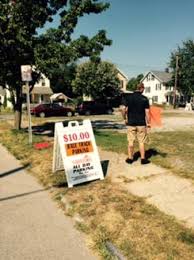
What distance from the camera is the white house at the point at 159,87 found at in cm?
8575

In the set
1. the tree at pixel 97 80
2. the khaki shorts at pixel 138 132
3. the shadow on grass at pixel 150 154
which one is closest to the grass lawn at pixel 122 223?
the khaki shorts at pixel 138 132

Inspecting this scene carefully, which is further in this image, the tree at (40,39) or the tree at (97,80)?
the tree at (97,80)

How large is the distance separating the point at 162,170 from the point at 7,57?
10156 millimetres

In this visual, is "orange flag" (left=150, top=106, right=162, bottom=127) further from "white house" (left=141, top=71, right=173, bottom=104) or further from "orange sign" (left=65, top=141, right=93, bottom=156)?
"white house" (left=141, top=71, right=173, bottom=104)

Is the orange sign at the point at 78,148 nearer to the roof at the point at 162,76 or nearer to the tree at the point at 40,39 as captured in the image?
the tree at the point at 40,39

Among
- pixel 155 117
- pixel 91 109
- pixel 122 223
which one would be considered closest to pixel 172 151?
pixel 155 117

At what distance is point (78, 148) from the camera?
8.78 metres

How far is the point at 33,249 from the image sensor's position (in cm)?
535

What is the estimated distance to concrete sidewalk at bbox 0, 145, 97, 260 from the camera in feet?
17.1

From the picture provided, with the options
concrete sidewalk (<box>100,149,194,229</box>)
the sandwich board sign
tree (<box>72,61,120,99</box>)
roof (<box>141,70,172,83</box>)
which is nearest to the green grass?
concrete sidewalk (<box>100,149,194,229</box>)

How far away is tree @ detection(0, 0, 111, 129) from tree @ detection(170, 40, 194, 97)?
5102cm

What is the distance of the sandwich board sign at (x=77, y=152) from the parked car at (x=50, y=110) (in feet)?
95.5

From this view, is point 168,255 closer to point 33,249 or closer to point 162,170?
point 33,249

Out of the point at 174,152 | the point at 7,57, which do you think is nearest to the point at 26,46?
the point at 7,57
